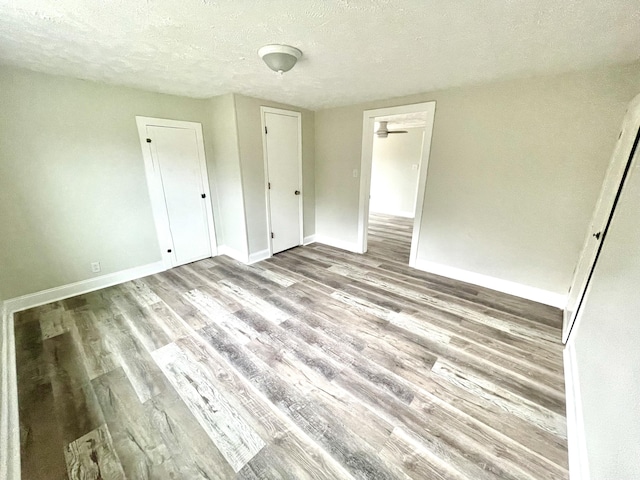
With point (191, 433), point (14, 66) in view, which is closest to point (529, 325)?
point (191, 433)

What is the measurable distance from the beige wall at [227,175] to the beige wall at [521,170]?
1.84 m

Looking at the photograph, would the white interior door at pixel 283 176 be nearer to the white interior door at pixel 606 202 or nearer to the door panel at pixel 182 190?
the door panel at pixel 182 190

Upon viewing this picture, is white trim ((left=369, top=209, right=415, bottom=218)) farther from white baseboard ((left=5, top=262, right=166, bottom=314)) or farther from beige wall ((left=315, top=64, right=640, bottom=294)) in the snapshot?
white baseboard ((left=5, top=262, right=166, bottom=314))

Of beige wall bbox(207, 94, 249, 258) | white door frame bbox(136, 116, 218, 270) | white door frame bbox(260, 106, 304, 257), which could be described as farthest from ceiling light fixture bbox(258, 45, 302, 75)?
white door frame bbox(136, 116, 218, 270)

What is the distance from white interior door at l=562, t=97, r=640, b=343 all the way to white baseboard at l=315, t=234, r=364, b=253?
243 centimetres

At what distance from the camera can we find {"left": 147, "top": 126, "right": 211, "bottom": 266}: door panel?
3.01 metres

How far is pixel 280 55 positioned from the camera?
170 cm

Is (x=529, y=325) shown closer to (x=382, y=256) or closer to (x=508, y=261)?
(x=508, y=261)

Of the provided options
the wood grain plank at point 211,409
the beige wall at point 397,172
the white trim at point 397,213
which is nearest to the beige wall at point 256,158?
the wood grain plank at point 211,409

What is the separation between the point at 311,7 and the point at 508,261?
2885 mm

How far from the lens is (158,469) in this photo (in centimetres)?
116

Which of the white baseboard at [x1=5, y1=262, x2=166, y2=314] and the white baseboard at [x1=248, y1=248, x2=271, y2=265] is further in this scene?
the white baseboard at [x1=248, y1=248, x2=271, y2=265]

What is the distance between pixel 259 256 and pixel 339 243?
137 centimetres

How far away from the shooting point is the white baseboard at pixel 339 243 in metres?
3.97
